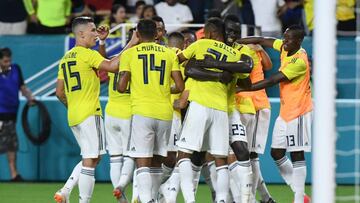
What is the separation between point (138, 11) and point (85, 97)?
6831 millimetres

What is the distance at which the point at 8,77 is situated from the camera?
17062 mm

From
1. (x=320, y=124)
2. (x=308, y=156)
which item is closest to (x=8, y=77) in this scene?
(x=308, y=156)

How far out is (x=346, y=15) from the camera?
1636cm

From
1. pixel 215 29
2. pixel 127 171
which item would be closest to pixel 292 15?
pixel 127 171

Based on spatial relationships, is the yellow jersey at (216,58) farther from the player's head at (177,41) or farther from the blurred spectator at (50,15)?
the blurred spectator at (50,15)

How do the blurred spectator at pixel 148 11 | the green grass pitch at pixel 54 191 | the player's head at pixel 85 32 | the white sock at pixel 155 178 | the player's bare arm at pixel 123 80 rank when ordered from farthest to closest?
1. the blurred spectator at pixel 148 11
2. the green grass pitch at pixel 54 191
3. the player's head at pixel 85 32
4. the white sock at pixel 155 178
5. the player's bare arm at pixel 123 80

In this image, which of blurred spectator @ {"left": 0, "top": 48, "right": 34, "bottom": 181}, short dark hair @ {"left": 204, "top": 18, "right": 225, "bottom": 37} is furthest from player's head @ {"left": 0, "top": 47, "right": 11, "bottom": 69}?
short dark hair @ {"left": 204, "top": 18, "right": 225, "bottom": 37}

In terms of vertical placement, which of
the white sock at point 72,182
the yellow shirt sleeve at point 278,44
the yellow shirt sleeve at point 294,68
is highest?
the yellow shirt sleeve at point 278,44

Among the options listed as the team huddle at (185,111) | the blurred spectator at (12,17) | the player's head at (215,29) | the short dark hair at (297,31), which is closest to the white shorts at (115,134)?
the team huddle at (185,111)

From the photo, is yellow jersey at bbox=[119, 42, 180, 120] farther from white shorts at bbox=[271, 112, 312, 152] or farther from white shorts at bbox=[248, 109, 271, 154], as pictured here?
white shorts at bbox=[248, 109, 271, 154]

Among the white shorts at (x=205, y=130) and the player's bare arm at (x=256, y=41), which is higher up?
the player's bare arm at (x=256, y=41)

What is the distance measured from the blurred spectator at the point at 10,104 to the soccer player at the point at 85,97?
5377 mm

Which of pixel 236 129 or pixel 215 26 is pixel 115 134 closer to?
pixel 236 129

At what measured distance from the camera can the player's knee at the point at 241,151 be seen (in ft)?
37.7
